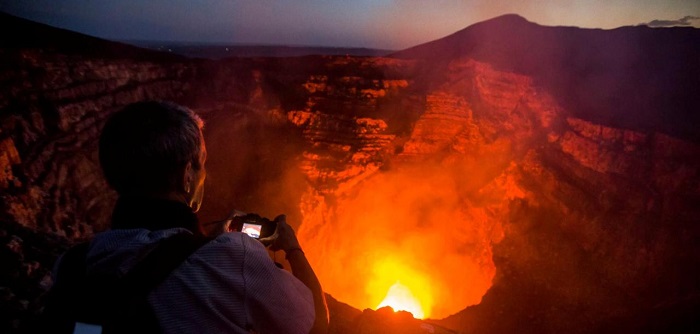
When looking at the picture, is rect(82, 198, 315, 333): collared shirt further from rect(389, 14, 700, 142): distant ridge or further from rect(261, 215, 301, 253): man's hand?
rect(389, 14, 700, 142): distant ridge

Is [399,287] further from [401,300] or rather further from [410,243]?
[410,243]

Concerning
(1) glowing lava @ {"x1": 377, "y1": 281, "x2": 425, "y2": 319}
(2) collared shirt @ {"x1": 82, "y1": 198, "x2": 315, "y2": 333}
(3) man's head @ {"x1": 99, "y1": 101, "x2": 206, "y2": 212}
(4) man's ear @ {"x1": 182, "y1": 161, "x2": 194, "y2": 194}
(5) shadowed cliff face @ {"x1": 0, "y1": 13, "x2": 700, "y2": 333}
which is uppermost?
(3) man's head @ {"x1": 99, "y1": 101, "x2": 206, "y2": 212}

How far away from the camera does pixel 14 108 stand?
5.80 metres

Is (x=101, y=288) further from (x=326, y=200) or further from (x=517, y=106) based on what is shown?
(x=517, y=106)

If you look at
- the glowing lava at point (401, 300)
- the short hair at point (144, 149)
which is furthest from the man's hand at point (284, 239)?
the glowing lava at point (401, 300)

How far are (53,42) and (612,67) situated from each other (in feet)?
49.8

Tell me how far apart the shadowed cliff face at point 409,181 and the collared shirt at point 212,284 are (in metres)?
3.08

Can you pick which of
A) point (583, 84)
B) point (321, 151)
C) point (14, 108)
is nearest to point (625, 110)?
point (583, 84)

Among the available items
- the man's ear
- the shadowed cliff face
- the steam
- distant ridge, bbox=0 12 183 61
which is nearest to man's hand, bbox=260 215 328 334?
the man's ear

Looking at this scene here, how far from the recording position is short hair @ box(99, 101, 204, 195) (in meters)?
1.41

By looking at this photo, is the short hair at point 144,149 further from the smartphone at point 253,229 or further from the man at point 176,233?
the smartphone at point 253,229

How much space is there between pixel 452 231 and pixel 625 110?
6735mm

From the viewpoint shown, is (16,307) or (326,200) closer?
(16,307)

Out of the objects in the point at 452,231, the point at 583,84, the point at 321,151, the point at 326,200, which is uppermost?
the point at 583,84
